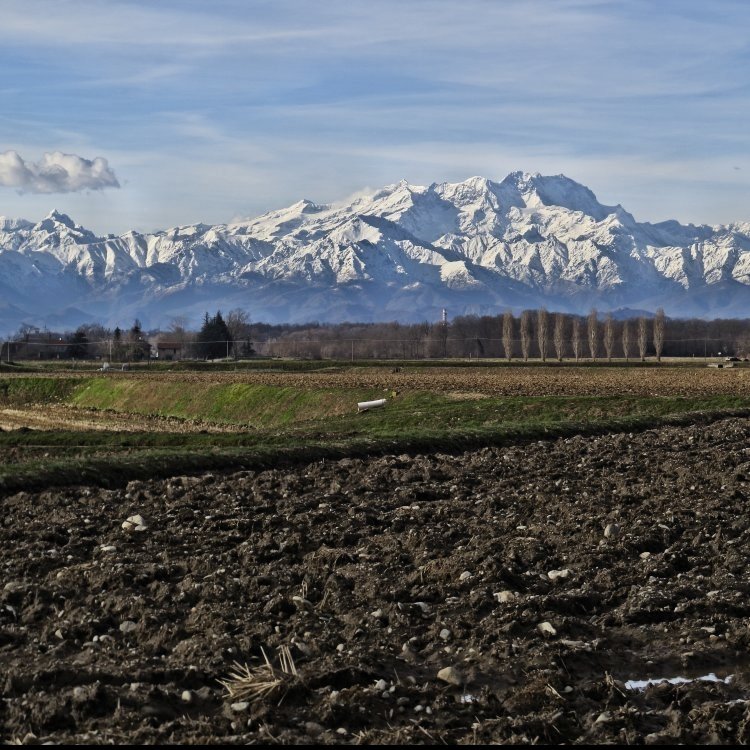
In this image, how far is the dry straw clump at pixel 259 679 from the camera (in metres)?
9.30

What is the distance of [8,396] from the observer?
247 feet

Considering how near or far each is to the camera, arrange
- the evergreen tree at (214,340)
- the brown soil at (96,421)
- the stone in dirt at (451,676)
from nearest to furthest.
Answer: the stone in dirt at (451,676)
the brown soil at (96,421)
the evergreen tree at (214,340)

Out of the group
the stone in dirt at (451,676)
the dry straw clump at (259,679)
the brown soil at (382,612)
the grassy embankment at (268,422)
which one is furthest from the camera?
the grassy embankment at (268,422)

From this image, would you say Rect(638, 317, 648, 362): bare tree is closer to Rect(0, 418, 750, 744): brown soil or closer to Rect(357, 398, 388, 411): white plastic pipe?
Rect(357, 398, 388, 411): white plastic pipe

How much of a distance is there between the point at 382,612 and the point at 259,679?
2327mm

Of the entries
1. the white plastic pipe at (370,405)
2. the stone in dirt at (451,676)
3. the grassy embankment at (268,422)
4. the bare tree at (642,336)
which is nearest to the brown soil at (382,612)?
the stone in dirt at (451,676)

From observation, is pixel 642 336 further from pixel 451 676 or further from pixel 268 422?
pixel 451 676

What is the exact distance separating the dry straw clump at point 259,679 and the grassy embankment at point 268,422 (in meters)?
11.7

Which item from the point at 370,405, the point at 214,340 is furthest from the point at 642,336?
the point at 370,405

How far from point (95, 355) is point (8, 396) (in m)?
122

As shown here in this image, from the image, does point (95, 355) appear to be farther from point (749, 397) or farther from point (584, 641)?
point (584, 641)

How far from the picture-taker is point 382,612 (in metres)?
11.6

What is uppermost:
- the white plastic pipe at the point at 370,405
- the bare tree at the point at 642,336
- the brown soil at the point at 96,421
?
the bare tree at the point at 642,336

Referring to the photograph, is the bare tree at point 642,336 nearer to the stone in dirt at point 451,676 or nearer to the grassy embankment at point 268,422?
the grassy embankment at point 268,422
